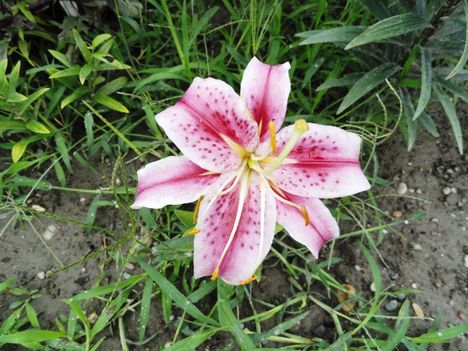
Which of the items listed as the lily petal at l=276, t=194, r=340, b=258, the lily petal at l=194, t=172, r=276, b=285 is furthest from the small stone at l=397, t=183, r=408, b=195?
the lily petal at l=194, t=172, r=276, b=285

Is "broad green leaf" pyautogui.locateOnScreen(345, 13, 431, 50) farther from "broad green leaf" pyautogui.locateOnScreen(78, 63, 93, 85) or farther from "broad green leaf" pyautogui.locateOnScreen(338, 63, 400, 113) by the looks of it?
"broad green leaf" pyautogui.locateOnScreen(78, 63, 93, 85)

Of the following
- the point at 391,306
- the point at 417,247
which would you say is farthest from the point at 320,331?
the point at 417,247

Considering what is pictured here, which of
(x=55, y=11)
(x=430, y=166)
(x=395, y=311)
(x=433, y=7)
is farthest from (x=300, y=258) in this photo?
(x=55, y=11)

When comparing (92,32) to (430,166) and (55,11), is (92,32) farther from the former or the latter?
(430,166)

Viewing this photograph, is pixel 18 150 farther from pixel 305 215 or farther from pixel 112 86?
pixel 305 215

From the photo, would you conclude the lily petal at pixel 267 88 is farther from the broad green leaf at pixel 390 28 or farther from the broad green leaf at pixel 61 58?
the broad green leaf at pixel 61 58
